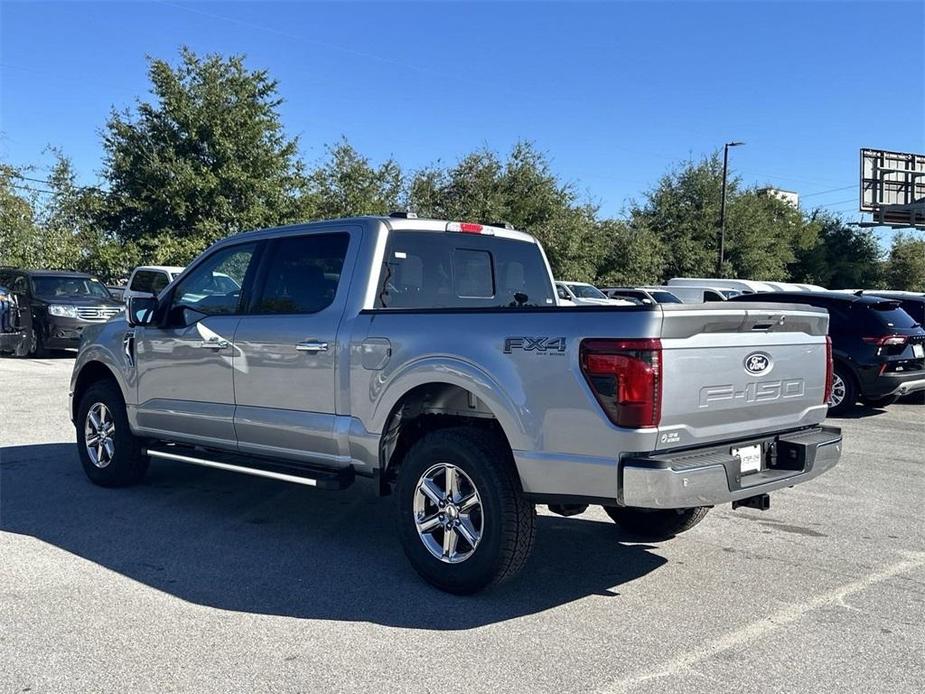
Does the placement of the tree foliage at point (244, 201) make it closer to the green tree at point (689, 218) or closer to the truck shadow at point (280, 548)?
the green tree at point (689, 218)

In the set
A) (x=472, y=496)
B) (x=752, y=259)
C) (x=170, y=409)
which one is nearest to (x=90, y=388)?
(x=170, y=409)

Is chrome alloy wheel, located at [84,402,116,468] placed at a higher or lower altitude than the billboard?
lower

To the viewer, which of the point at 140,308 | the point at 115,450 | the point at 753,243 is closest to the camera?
the point at 140,308

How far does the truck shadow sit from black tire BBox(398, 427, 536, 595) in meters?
0.14

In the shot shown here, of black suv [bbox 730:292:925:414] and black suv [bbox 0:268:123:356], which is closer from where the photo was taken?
black suv [bbox 730:292:925:414]

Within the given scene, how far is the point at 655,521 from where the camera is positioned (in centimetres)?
550

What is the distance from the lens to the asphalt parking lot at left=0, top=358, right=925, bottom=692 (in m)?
3.58

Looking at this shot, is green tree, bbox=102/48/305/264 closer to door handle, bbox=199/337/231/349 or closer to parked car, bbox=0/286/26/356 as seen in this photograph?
parked car, bbox=0/286/26/356

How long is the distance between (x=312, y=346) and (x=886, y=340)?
8.70 metres

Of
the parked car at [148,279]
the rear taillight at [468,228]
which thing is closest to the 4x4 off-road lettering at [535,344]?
the rear taillight at [468,228]

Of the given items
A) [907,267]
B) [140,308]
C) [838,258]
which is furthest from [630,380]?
[907,267]

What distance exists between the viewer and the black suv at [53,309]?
56.0 feet

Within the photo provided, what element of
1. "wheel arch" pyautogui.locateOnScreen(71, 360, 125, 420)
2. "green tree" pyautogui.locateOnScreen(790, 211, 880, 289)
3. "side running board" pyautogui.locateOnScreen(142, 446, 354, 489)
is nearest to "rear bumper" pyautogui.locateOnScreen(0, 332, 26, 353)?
"wheel arch" pyautogui.locateOnScreen(71, 360, 125, 420)

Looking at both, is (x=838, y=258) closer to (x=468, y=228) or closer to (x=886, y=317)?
(x=886, y=317)
